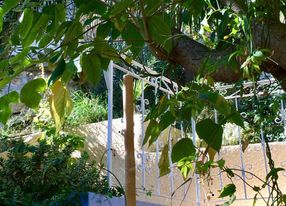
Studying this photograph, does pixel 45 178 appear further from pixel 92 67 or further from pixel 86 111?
pixel 86 111

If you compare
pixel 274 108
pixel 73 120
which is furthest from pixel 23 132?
pixel 274 108

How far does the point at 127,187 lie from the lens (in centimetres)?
108

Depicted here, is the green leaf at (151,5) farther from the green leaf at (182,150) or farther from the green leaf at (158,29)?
the green leaf at (182,150)

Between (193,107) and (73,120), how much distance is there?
366 centimetres

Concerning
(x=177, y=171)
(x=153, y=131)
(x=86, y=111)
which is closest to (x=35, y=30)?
(x=153, y=131)

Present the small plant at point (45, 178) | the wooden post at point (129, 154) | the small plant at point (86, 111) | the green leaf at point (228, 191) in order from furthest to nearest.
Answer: the small plant at point (86, 111) < the small plant at point (45, 178) < the wooden post at point (129, 154) < the green leaf at point (228, 191)

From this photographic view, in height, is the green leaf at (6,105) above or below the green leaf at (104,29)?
below

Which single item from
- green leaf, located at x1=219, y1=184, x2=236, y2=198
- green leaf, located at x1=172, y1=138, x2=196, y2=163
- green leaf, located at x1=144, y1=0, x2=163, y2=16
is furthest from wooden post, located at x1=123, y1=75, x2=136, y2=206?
green leaf, located at x1=144, y1=0, x2=163, y2=16

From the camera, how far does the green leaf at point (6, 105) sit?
0.65 metres

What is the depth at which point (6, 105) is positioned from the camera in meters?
0.66

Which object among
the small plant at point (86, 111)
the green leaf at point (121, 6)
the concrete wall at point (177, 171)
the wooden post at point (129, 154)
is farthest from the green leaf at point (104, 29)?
the small plant at point (86, 111)

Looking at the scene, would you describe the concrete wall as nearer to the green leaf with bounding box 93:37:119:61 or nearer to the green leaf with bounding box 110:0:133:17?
the green leaf with bounding box 93:37:119:61

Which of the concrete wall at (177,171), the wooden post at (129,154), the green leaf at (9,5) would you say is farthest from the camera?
the concrete wall at (177,171)

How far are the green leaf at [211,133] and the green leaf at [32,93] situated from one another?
255 millimetres
